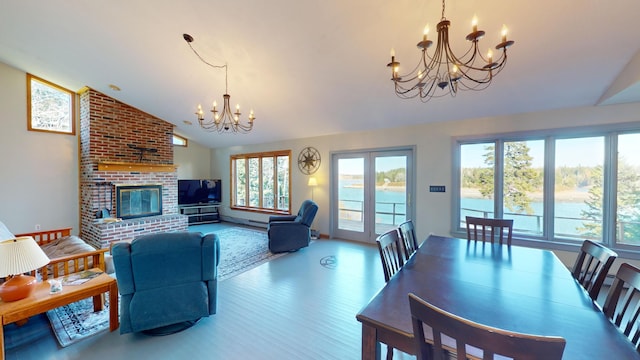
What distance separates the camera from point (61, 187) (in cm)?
510

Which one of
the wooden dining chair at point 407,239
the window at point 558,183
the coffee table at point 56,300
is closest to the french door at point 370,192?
the window at point 558,183

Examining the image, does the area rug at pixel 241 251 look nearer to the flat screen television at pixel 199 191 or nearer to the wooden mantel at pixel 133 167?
the flat screen television at pixel 199 191

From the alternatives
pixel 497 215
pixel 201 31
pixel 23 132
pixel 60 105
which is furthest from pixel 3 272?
pixel 497 215

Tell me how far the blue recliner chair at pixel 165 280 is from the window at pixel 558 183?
399 cm

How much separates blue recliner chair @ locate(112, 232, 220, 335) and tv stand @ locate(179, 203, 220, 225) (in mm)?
5433

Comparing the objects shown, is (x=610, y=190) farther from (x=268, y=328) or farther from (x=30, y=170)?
(x=30, y=170)

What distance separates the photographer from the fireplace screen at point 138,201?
17.2 ft

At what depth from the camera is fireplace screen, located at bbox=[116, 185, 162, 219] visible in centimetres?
525

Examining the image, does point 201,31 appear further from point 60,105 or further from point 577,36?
point 60,105

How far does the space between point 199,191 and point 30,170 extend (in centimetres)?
336

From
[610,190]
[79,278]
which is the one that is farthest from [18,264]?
[610,190]

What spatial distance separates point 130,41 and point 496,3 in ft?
14.9

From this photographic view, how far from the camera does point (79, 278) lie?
2.40 meters

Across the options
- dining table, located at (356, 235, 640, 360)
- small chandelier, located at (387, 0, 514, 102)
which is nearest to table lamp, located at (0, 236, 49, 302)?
dining table, located at (356, 235, 640, 360)
